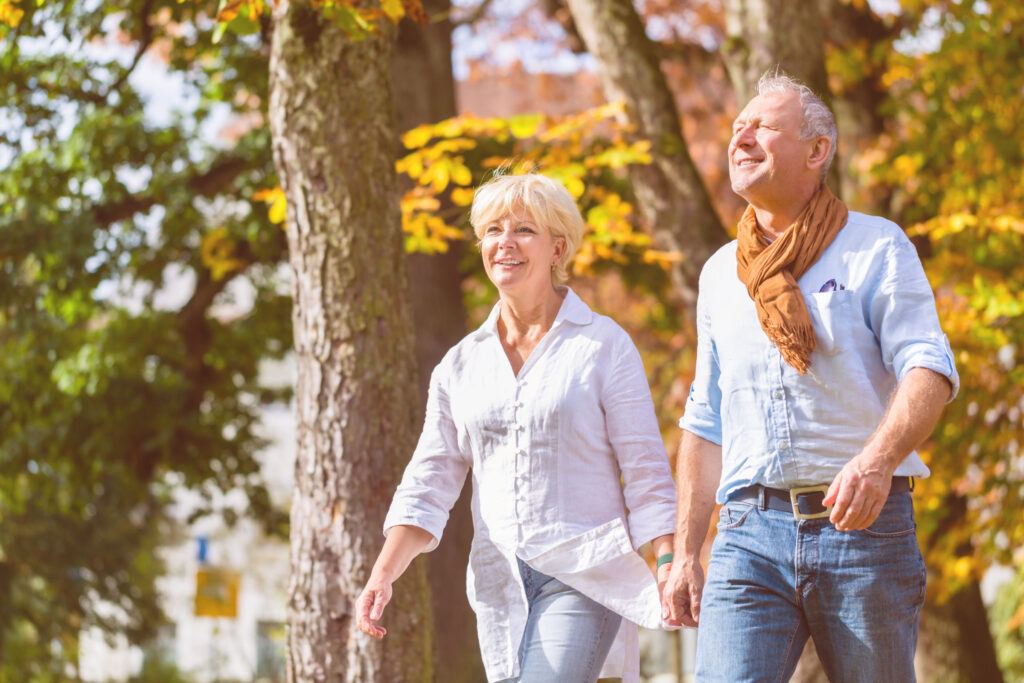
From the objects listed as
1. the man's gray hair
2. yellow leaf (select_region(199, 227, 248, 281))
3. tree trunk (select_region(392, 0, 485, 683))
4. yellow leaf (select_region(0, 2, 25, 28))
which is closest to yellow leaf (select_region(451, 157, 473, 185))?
tree trunk (select_region(392, 0, 485, 683))

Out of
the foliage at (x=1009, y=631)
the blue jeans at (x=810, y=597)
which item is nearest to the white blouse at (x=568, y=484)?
the blue jeans at (x=810, y=597)

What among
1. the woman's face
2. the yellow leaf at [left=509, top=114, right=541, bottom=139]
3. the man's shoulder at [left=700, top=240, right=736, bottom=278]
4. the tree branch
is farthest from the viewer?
the tree branch

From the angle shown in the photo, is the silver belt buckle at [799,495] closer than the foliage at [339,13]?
Yes

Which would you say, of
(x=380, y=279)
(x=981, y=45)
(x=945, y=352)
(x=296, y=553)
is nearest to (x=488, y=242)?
(x=945, y=352)

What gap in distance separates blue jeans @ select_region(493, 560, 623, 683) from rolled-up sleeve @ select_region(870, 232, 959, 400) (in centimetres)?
101

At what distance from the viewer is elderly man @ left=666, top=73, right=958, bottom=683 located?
2.76 m

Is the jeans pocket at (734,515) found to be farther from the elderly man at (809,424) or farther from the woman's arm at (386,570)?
the woman's arm at (386,570)

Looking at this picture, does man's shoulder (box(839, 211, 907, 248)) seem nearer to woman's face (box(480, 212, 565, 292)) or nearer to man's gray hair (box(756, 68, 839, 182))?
man's gray hair (box(756, 68, 839, 182))

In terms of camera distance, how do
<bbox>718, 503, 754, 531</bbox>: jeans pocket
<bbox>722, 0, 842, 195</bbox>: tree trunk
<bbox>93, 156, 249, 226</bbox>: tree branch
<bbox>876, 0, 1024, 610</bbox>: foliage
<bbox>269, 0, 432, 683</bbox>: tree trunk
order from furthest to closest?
<bbox>93, 156, 249, 226</bbox>: tree branch
<bbox>876, 0, 1024, 610</bbox>: foliage
<bbox>722, 0, 842, 195</bbox>: tree trunk
<bbox>269, 0, 432, 683</bbox>: tree trunk
<bbox>718, 503, 754, 531</bbox>: jeans pocket

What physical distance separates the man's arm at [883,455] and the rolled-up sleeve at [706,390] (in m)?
0.61

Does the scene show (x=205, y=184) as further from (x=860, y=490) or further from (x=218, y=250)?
(x=860, y=490)

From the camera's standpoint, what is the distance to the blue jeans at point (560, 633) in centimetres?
311

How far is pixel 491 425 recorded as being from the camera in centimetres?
336

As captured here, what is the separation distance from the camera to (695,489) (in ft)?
10.4
